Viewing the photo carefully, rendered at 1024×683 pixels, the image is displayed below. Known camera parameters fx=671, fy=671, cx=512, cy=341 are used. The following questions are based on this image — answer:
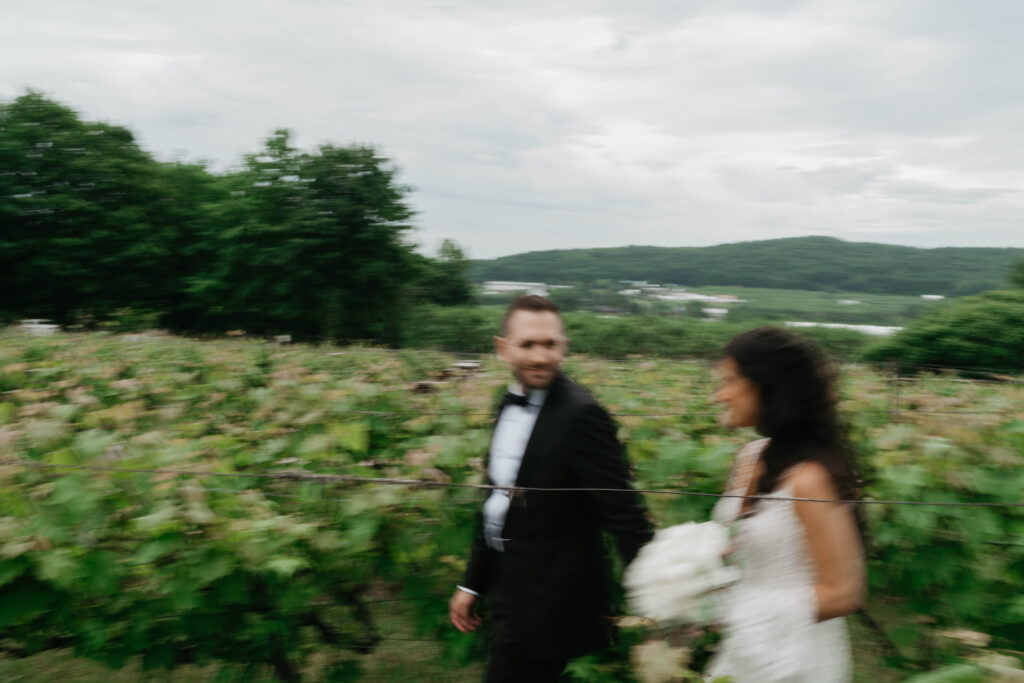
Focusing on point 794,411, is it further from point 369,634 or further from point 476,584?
point 369,634

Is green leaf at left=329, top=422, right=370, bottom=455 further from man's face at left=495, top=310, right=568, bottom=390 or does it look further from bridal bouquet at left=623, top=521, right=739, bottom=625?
bridal bouquet at left=623, top=521, right=739, bottom=625

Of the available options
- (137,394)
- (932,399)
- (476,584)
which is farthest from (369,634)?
(932,399)

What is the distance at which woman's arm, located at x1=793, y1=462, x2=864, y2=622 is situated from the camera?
1.34 meters

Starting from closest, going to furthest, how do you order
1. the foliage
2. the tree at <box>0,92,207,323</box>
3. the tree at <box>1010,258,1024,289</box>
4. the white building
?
1. the white building
2. the foliage
3. the tree at <box>0,92,207,323</box>
4. the tree at <box>1010,258,1024,289</box>

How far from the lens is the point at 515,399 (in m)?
1.80

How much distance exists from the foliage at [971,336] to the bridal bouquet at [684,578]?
118ft

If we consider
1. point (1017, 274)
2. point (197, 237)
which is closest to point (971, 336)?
point (1017, 274)

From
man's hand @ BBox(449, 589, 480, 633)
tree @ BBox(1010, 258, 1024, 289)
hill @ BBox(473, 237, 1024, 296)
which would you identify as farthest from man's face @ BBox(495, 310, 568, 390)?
tree @ BBox(1010, 258, 1024, 289)

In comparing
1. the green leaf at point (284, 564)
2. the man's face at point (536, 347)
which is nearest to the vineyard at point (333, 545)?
the green leaf at point (284, 564)

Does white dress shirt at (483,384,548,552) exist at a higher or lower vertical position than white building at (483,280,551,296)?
lower

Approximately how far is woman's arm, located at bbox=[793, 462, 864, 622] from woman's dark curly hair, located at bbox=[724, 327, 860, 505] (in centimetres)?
11

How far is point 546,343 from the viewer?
5.63 ft

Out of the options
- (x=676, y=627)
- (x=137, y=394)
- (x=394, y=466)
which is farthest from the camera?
(x=137, y=394)

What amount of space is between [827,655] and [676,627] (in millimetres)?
392
